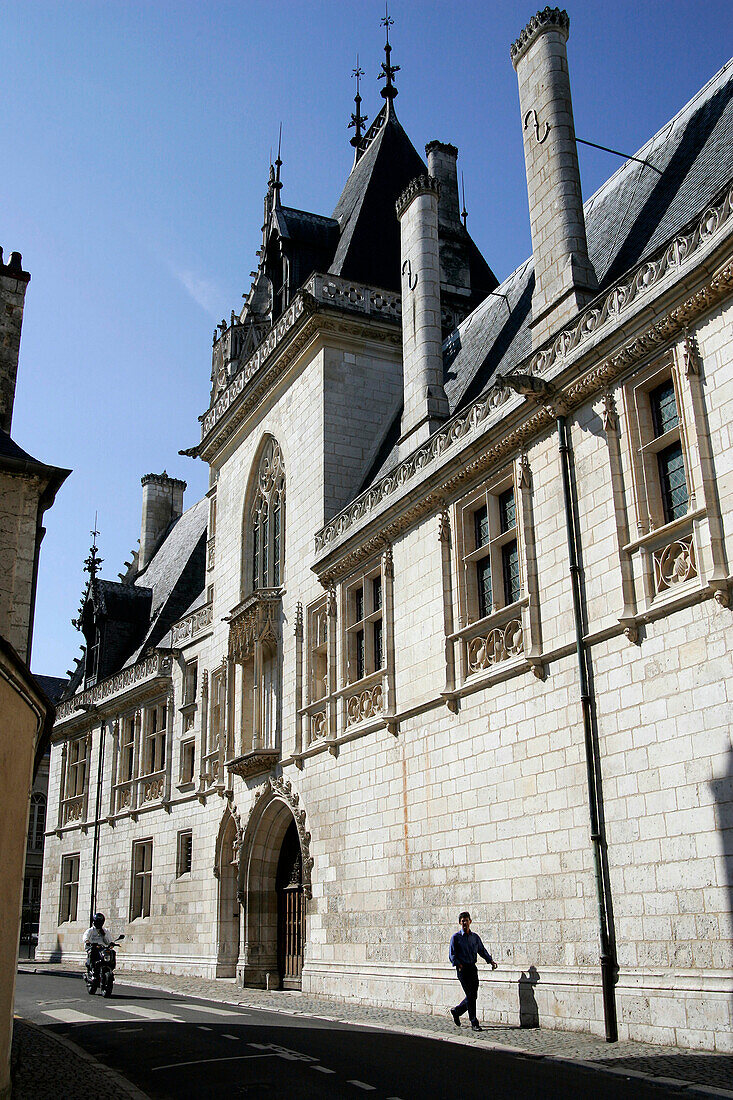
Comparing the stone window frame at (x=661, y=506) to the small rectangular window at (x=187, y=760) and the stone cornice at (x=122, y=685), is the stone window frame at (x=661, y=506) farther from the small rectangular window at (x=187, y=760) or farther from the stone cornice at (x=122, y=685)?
the stone cornice at (x=122, y=685)

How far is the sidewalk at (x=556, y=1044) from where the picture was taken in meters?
8.01

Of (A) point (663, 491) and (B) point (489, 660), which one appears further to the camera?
(B) point (489, 660)

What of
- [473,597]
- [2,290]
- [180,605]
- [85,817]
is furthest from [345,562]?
[85,817]

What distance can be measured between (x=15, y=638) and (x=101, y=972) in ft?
25.3

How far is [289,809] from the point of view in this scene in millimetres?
19984

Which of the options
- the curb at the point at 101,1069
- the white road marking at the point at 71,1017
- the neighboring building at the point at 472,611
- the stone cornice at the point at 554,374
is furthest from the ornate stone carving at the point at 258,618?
the curb at the point at 101,1069

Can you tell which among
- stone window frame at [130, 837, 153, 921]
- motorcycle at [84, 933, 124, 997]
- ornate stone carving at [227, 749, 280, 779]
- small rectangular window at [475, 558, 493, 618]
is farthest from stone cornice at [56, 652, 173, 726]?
small rectangular window at [475, 558, 493, 618]

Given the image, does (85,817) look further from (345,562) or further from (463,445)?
(463,445)

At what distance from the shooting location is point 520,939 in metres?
12.2

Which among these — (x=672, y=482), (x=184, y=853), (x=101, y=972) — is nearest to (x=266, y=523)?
(x=184, y=853)

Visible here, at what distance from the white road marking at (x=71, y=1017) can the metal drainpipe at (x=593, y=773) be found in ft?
22.5

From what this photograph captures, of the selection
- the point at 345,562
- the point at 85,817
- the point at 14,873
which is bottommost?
the point at 14,873

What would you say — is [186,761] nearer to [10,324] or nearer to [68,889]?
[68,889]

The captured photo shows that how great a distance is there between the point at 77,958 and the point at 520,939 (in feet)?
76.3
